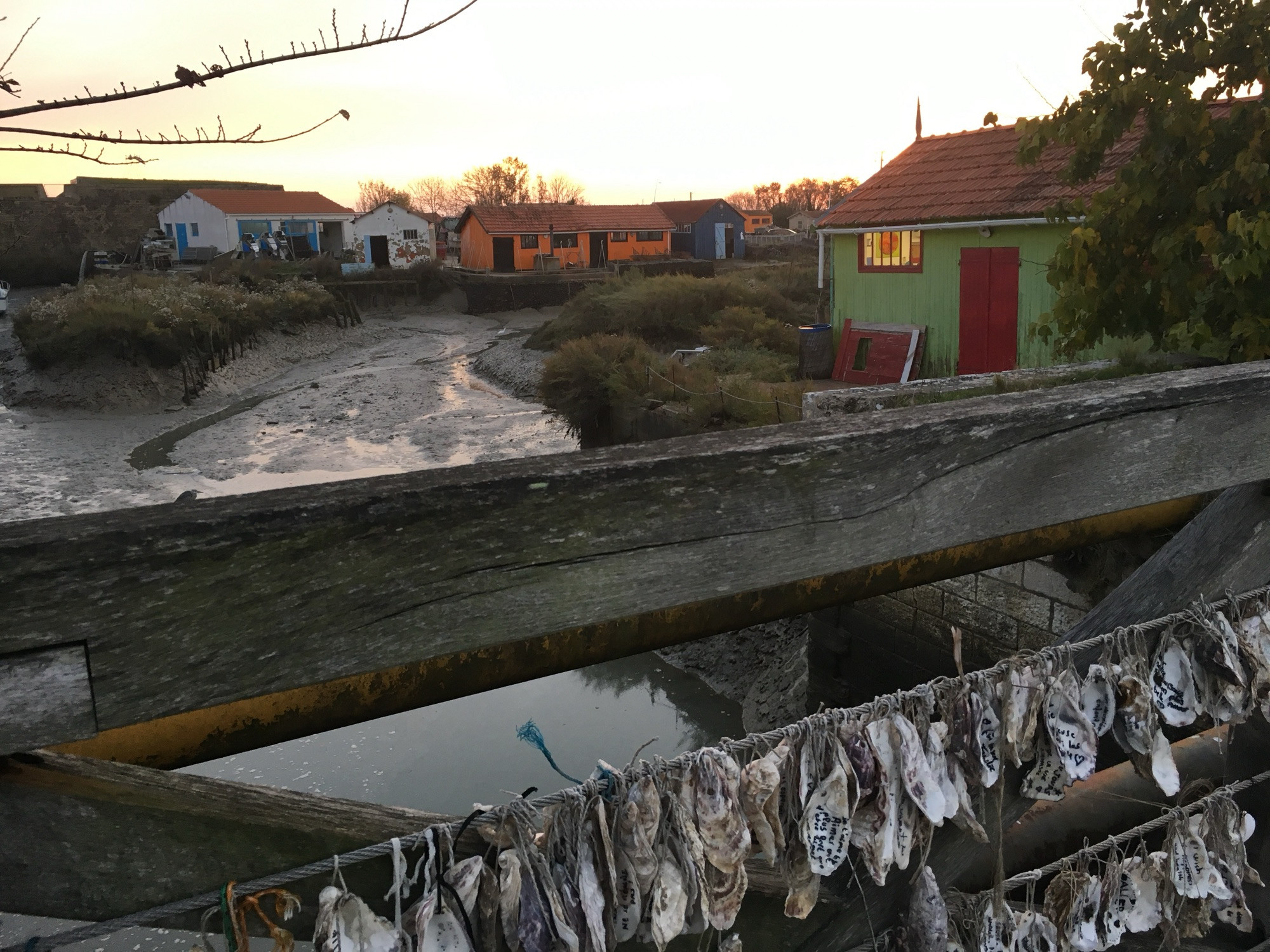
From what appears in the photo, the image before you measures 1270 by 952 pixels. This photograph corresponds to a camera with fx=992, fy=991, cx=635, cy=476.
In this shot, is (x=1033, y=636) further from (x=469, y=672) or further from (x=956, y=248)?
(x=956, y=248)

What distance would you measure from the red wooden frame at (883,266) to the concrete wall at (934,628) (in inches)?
310

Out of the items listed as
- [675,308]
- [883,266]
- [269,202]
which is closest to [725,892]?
[883,266]

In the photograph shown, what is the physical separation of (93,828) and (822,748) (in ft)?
2.66

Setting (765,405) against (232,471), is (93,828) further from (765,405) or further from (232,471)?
(232,471)

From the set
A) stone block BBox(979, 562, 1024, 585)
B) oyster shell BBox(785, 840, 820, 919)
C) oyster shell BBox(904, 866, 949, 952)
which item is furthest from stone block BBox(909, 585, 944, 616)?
oyster shell BBox(785, 840, 820, 919)

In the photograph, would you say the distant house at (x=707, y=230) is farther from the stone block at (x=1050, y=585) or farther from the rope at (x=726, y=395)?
the stone block at (x=1050, y=585)

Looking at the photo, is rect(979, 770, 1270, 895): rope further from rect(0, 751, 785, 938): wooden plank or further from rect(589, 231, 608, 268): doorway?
rect(589, 231, 608, 268): doorway

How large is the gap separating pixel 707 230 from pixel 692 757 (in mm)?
53550

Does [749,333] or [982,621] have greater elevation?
[749,333]

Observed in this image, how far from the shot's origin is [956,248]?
13688 millimetres

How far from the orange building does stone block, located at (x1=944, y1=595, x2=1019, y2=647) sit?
42.9 meters

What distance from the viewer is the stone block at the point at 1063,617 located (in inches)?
227

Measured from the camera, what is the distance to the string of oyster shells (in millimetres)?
1611

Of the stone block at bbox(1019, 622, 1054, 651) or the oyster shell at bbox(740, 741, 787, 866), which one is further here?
the stone block at bbox(1019, 622, 1054, 651)
